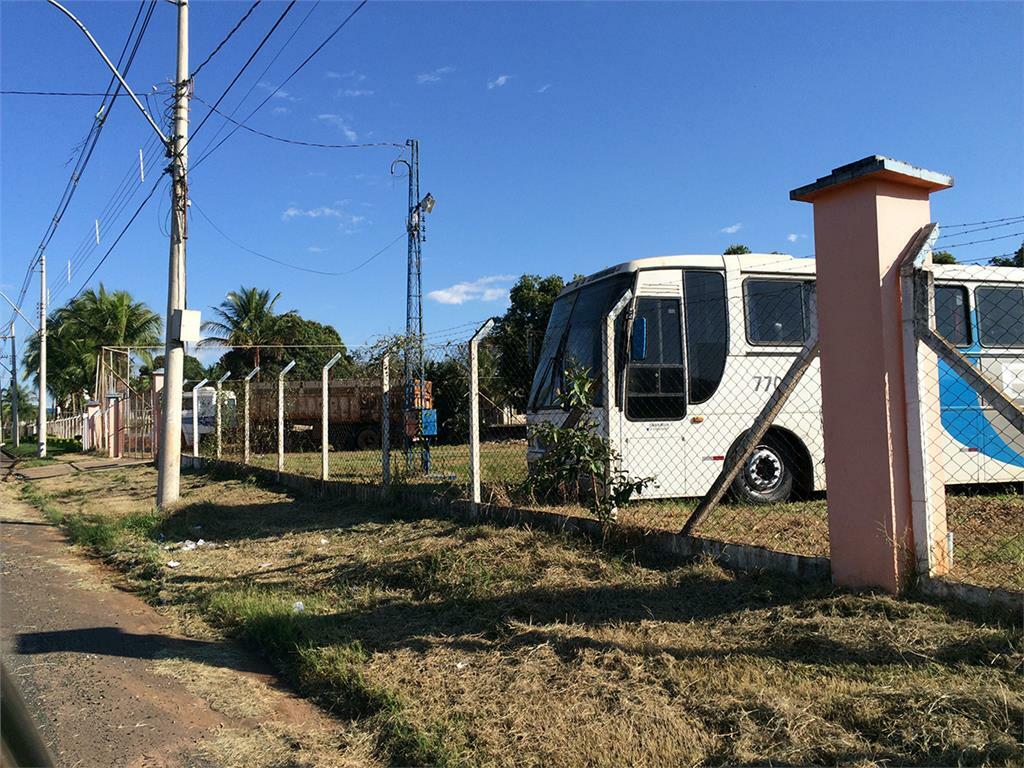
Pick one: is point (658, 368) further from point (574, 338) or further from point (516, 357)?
point (516, 357)

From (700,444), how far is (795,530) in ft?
7.26

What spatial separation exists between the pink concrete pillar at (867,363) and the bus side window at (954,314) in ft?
15.9

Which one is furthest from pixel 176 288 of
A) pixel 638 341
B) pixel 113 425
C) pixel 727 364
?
pixel 113 425

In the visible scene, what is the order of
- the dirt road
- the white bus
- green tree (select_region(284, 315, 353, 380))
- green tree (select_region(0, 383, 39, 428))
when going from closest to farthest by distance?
the dirt road → the white bus → green tree (select_region(284, 315, 353, 380)) → green tree (select_region(0, 383, 39, 428))

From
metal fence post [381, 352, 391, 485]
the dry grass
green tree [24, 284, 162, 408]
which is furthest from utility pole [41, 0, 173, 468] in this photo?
green tree [24, 284, 162, 408]

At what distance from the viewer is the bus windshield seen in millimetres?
8289

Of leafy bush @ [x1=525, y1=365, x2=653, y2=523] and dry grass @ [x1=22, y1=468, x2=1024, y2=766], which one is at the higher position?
leafy bush @ [x1=525, y1=365, x2=653, y2=523]

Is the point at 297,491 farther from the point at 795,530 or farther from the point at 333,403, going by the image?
the point at 333,403

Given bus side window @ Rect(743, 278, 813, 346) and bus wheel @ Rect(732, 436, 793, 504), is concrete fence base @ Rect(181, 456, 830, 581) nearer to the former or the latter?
bus wheel @ Rect(732, 436, 793, 504)

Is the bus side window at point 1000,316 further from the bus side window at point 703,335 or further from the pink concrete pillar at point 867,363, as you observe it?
the pink concrete pillar at point 867,363

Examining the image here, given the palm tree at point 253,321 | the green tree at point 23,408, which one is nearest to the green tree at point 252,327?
the palm tree at point 253,321

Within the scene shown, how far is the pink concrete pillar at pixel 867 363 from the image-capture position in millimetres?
4172

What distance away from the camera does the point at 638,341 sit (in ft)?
25.6

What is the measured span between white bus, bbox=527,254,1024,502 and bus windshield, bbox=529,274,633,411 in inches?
0.7
